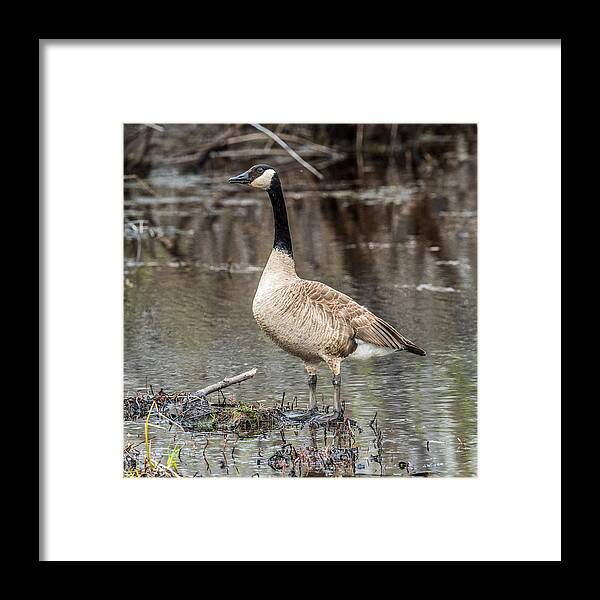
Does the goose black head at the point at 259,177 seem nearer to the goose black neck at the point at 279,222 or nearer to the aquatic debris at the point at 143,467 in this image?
the goose black neck at the point at 279,222

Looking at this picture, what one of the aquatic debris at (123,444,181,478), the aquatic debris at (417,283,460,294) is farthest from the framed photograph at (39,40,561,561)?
the aquatic debris at (417,283,460,294)

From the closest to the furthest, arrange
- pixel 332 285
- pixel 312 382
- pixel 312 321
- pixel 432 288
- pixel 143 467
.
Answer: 1. pixel 143 467
2. pixel 312 321
3. pixel 312 382
4. pixel 432 288
5. pixel 332 285

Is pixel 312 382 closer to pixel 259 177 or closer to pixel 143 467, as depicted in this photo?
pixel 143 467

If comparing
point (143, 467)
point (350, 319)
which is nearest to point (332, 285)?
point (350, 319)

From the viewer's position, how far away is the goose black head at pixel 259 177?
24.1 feet

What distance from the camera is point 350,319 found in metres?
7.27

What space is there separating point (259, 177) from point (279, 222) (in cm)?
30

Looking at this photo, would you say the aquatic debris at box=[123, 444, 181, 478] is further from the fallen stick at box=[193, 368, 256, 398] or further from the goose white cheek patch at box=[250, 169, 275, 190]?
the goose white cheek patch at box=[250, 169, 275, 190]

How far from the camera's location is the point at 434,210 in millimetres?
9797

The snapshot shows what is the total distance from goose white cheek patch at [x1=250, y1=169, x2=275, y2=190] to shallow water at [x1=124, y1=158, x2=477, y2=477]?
81cm

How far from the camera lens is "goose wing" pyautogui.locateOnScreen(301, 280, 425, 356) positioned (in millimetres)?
7250

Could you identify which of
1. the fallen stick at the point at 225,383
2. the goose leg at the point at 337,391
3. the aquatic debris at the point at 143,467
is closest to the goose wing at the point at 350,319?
the goose leg at the point at 337,391

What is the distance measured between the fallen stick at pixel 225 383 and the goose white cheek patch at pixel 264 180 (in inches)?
43.9
